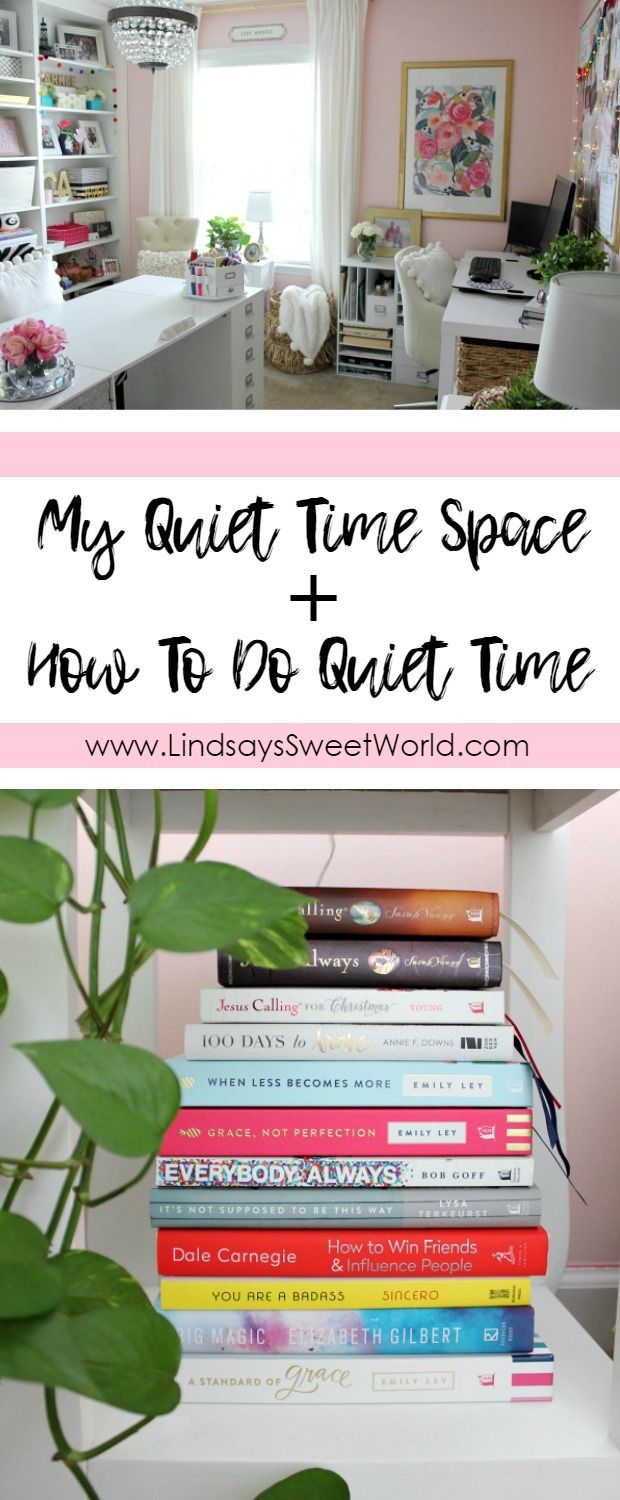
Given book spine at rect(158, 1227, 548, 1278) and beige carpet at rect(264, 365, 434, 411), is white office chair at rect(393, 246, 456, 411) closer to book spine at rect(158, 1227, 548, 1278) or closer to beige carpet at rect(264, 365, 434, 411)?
beige carpet at rect(264, 365, 434, 411)

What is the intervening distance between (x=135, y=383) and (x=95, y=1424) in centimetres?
578

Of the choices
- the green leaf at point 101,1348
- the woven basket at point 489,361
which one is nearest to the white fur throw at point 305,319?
the woven basket at point 489,361

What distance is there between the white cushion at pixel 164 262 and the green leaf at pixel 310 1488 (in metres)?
8.77

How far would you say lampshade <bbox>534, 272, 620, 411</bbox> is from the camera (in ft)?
7.64

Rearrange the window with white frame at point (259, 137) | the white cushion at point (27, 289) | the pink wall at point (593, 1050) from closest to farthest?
the pink wall at point (593, 1050) → the white cushion at point (27, 289) → the window with white frame at point (259, 137)

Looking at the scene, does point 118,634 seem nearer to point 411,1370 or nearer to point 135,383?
point 411,1370

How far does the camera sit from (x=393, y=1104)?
2.54ft

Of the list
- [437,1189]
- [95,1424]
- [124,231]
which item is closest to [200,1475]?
[95,1424]

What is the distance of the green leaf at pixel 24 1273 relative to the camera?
0.44 metres

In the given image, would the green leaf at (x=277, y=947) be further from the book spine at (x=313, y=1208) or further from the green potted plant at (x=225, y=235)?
the green potted plant at (x=225, y=235)

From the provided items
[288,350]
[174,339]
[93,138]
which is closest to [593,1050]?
[174,339]

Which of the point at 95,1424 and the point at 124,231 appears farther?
the point at 124,231

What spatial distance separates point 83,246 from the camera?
831 cm

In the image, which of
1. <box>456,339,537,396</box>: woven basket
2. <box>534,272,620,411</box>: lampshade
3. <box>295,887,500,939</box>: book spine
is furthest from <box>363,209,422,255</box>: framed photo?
<box>295,887,500,939</box>: book spine
